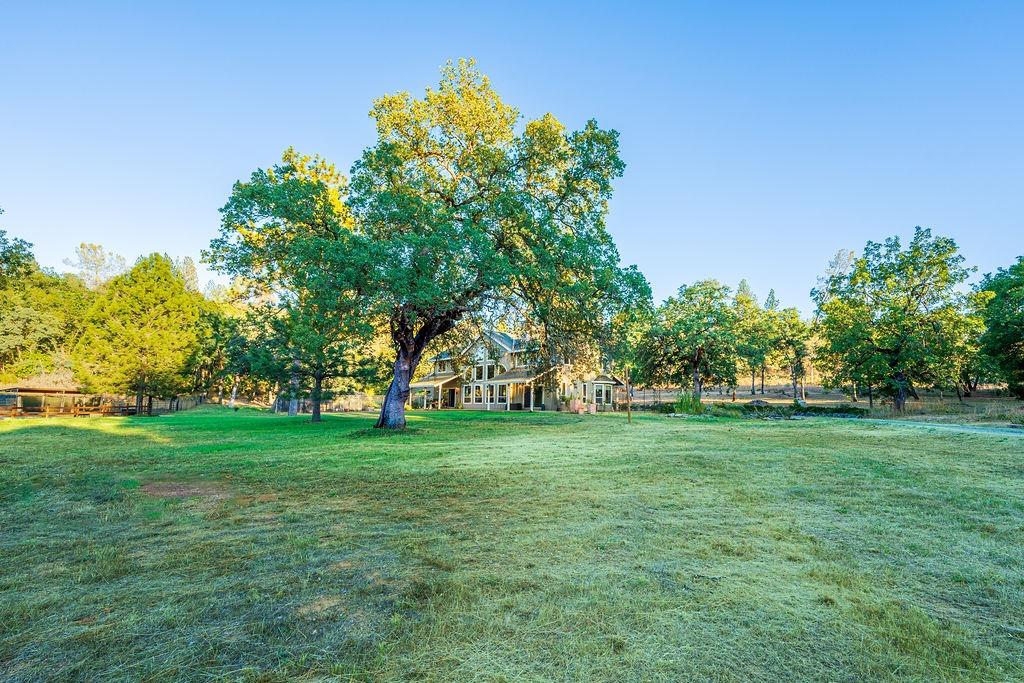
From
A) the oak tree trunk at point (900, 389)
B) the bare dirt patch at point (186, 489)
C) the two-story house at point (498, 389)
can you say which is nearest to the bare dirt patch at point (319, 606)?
the bare dirt patch at point (186, 489)

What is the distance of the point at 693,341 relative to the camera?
114ft

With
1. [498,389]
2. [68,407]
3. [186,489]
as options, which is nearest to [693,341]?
[498,389]

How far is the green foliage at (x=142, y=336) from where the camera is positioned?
1093 inches

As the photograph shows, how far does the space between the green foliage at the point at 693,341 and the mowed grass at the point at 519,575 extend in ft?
91.3

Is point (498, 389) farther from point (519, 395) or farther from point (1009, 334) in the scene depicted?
point (1009, 334)

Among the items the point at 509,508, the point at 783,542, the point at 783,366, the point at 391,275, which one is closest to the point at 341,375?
the point at 391,275

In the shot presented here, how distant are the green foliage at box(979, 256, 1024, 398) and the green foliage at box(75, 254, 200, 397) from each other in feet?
159

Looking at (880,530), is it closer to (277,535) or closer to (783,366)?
(277,535)

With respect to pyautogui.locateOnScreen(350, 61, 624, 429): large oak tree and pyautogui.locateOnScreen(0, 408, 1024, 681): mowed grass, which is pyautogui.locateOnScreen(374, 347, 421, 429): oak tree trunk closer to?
pyautogui.locateOnScreen(350, 61, 624, 429): large oak tree

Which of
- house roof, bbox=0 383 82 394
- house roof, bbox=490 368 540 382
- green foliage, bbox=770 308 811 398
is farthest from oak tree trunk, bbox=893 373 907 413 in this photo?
house roof, bbox=0 383 82 394

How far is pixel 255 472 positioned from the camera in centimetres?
822

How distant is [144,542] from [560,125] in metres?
16.4

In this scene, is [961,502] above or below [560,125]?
below

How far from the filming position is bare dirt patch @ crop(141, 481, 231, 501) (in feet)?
20.6
